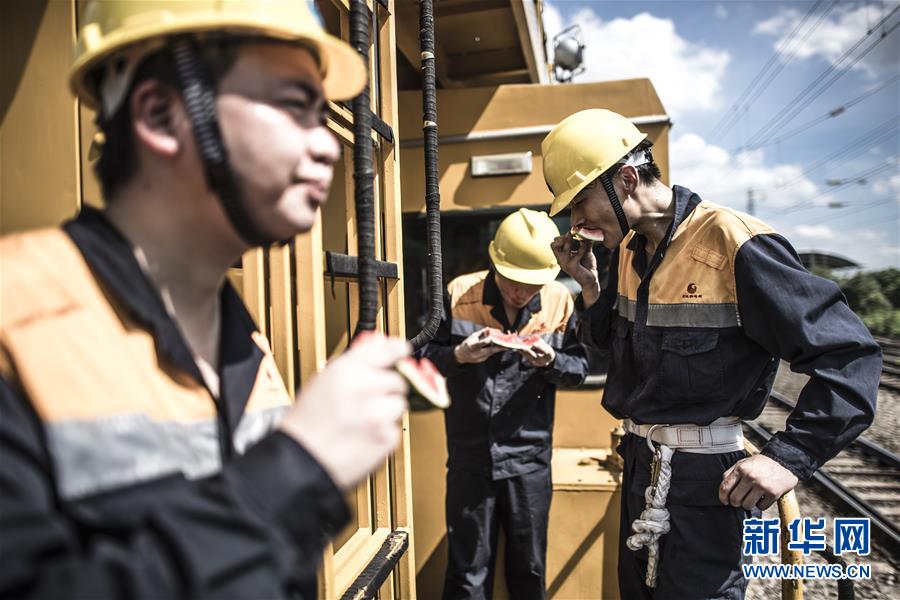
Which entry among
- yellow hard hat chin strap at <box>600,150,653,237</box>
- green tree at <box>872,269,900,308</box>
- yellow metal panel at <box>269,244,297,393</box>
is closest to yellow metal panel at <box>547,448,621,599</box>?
yellow hard hat chin strap at <box>600,150,653,237</box>

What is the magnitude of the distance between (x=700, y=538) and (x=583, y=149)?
5.03 ft

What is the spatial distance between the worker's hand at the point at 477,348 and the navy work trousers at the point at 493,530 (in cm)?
73

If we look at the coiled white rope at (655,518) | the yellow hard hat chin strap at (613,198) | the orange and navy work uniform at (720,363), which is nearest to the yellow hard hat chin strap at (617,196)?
the yellow hard hat chin strap at (613,198)

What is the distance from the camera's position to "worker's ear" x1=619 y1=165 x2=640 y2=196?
234cm

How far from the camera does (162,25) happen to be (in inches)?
32.9

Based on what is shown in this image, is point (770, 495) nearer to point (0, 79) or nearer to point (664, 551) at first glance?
point (664, 551)

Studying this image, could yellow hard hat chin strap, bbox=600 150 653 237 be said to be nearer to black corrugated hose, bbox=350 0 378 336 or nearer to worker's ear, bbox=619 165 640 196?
worker's ear, bbox=619 165 640 196

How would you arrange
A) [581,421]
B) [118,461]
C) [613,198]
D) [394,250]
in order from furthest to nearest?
[581,421]
[613,198]
[394,250]
[118,461]

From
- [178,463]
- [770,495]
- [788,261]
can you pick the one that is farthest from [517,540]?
[178,463]

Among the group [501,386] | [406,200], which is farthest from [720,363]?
[406,200]

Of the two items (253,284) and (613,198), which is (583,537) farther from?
(253,284)

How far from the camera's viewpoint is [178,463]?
0.83 meters

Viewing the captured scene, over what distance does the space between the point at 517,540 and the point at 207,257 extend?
2.90 meters

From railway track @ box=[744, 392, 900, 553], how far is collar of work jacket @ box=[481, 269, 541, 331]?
3.99 meters
